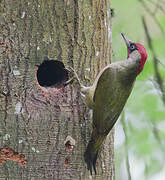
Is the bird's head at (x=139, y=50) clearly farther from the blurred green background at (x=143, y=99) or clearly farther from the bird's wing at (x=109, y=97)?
the blurred green background at (x=143, y=99)

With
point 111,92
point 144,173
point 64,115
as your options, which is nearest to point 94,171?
point 64,115

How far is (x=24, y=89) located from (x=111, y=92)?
40.2 inches

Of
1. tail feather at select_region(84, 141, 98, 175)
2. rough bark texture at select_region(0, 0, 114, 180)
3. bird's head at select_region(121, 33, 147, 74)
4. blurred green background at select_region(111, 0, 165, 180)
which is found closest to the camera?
rough bark texture at select_region(0, 0, 114, 180)

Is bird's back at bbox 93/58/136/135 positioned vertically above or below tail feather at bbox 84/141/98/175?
above

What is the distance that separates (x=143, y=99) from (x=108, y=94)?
1093 mm

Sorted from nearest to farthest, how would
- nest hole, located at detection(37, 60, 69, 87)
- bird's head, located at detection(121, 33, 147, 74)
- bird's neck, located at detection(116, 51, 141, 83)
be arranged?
nest hole, located at detection(37, 60, 69, 87) → bird's head, located at detection(121, 33, 147, 74) → bird's neck, located at detection(116, 51, 141, 83)

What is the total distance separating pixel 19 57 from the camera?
3949 mm

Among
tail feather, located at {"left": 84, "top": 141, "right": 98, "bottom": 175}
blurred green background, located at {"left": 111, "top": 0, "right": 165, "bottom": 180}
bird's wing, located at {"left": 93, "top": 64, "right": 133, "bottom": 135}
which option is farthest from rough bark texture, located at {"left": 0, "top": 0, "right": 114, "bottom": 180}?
blurred green background, located at {"left": 111, "top": 0, "right": 165, "bottom": 180}

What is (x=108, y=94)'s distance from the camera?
14.7 ft

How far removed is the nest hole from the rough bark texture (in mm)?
87

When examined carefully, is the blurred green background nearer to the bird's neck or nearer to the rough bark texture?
the bird's neck

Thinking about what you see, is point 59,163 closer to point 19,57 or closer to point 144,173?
point 19,57

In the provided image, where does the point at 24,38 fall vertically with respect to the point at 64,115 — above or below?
above

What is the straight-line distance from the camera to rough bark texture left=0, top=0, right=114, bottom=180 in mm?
3816
